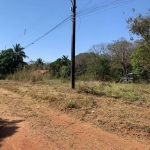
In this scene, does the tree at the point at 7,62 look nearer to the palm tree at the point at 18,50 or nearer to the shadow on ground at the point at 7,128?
the palm tree at the point at 18,50

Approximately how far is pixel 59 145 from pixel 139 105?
4401 mm

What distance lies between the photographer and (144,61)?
234 inches

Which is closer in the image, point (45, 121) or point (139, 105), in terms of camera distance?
point (45, 121)

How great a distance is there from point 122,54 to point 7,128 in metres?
37.5

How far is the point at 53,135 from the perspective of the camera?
187 inches

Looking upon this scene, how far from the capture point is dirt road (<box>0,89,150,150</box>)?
412 cm

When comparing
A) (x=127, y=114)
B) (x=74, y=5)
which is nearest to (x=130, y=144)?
(x=127, y=114)

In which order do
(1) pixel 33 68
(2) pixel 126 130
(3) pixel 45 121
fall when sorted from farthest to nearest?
(1) pixel 33 68 → (3) pixel 45 121 → (2) pixel 126 130

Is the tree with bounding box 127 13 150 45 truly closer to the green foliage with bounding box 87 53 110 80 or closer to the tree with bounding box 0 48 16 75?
the green foliage with bounding box 87 53 110 80

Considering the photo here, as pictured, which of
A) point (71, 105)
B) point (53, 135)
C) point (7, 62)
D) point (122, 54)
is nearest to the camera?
point (53, 135)

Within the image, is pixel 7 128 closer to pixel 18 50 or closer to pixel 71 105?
pixel 71 105

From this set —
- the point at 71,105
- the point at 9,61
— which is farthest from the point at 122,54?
the point at 71,105

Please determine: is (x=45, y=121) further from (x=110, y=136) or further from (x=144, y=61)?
(x=144, y=61)

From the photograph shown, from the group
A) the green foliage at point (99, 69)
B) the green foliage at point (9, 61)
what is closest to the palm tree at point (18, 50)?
the green foliage at point (9, 61)
